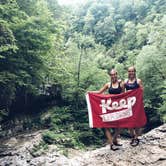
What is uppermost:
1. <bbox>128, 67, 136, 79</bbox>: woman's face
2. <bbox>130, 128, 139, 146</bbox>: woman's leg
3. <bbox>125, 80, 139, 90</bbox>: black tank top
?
<bbox>128, 67, 136, 79</bbox>: woman's face

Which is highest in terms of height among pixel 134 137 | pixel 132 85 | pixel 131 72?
pixel 131 72

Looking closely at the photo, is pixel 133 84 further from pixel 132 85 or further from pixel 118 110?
pixel 118 110

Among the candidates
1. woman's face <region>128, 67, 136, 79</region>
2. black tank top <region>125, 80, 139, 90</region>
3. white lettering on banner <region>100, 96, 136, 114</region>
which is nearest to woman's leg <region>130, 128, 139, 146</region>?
white lettering on banner <region>100, 96, 136, 114</region>

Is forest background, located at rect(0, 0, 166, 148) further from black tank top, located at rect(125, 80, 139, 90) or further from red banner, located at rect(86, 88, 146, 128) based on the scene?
black tank top, located at rect(125, 80, 139, 90)

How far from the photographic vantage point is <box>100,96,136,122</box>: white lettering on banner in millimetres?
7805

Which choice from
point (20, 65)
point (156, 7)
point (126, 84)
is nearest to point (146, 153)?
point (126, 84)

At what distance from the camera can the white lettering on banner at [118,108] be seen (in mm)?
7805

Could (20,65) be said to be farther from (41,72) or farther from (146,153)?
(146,153)

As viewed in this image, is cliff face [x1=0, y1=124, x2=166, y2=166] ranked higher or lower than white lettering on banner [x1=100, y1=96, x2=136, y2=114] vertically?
lower

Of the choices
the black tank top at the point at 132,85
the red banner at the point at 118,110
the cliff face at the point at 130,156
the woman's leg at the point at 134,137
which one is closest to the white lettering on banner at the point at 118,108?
the red banner at the point at 118,110

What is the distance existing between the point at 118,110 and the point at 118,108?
58 millimetres

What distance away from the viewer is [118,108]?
791 centimetres

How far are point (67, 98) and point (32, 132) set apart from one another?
5.45m

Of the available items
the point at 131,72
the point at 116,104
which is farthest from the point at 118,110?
the point at 131,72
